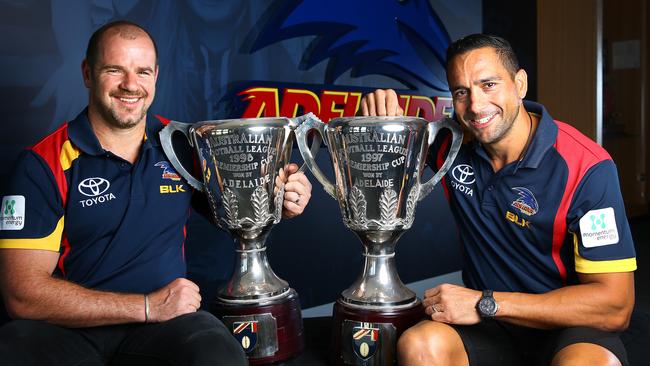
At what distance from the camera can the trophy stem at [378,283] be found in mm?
1734

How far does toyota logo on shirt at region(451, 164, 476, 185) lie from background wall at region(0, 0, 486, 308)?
4.35ft

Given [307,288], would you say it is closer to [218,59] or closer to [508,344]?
[218,59]

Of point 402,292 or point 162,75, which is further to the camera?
point 162,75

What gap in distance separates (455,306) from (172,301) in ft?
2.27

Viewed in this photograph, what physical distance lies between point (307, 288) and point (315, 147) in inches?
63.9

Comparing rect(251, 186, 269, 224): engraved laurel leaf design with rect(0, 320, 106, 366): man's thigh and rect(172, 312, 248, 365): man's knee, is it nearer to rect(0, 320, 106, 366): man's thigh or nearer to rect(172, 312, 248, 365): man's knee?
rect(172, 312, 248, 365): man's knee

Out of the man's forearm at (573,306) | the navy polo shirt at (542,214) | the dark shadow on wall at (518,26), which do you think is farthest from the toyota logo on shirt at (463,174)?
the dark shadow on wall at (518,26)

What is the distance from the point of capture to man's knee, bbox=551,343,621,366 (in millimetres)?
1484

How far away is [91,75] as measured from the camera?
1.86 metres

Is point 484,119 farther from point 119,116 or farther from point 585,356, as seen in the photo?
point 119,116

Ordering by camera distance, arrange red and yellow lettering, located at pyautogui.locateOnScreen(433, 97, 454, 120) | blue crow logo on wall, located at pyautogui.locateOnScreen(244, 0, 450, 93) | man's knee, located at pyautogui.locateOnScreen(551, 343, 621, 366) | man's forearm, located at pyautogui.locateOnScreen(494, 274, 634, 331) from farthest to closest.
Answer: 1. red and yellow lettering, located at pyautogui.locateOnScreen(433, 97, 454, 120)
2. blue crow logo on wall, located at pyautogui.locateOnScreen(244, 0, 450, 93)
3. man's forearm, located at pyautogui.locateOnScreen(494, 274, 634, 331)
4. man's knee, located at pyautogui.locateOnScreen(551, 343, 621, 366)

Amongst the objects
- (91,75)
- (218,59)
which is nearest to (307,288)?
(218,59)

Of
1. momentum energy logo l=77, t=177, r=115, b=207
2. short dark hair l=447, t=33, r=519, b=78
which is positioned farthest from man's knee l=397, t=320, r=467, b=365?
momentum energy logo l=77, t=177, r=115, b=207

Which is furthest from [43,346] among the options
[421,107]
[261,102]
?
[421,107]
